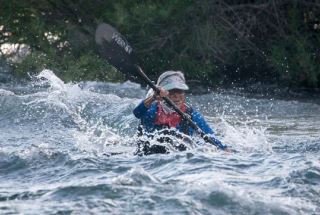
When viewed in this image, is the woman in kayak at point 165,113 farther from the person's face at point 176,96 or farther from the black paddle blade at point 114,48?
the black paddle blade at point 114,48

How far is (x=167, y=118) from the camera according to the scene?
6938 mm

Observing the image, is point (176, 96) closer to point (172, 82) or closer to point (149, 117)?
point (172, 82)

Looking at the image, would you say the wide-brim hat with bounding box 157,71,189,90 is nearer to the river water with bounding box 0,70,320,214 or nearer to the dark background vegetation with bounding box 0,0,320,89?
the river water with bounding box 0,70,320,214

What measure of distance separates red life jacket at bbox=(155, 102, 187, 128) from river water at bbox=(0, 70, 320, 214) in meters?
0.28

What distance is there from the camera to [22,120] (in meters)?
9.87

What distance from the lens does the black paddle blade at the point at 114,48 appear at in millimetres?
7320

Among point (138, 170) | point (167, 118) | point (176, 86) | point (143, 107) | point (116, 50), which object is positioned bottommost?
point (138, 170)

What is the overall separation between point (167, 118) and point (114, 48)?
34.0 inches

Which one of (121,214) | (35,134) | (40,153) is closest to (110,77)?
(35,134)

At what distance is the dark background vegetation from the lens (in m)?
13.2

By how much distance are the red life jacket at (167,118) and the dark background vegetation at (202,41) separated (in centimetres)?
625

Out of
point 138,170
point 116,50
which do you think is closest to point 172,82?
point 116,50

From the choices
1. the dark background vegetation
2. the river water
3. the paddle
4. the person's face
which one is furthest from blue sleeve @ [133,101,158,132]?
the dark background vegetation

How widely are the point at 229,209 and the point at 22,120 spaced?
5129mm
